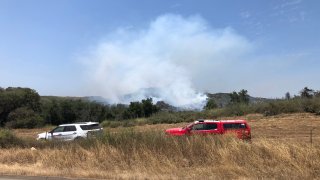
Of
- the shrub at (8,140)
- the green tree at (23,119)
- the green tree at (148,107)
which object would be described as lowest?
the shrub at (8,140)

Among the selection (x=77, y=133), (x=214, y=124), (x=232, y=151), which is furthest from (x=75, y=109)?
(x=232, y=151)

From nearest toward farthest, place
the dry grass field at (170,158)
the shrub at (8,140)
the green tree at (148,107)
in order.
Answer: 1. the dry grass field at (170,158)
2. the shrub at (8,140)
3. the green tree at (148,107)

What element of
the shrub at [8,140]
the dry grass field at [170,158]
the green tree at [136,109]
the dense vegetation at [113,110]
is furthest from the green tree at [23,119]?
the dry grass field at [170,158]

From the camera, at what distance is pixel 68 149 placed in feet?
58.6

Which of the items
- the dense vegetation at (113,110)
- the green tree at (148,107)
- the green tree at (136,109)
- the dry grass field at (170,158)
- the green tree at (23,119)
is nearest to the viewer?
the dry grass field at (170,158)

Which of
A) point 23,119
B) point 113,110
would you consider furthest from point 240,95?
point 23,119

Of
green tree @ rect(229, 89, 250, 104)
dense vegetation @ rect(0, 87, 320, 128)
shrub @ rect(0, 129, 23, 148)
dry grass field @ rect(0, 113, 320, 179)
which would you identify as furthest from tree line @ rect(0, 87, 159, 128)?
dry grass field @ rect(0, 113, 320, 179)

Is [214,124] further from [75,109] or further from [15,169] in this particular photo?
[75,109]

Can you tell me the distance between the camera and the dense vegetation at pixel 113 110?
172 feet

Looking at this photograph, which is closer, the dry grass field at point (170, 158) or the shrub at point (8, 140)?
the dry grass field at point (170, 158)

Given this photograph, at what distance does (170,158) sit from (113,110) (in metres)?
68.0

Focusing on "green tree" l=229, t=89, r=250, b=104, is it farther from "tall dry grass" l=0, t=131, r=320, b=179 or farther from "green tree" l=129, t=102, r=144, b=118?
"tall dry grass" l=0, t=131, r=320, b=179

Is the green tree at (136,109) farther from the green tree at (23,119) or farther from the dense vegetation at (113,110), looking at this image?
the green tree at (23,119)

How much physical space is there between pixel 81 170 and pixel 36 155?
13.8ft
